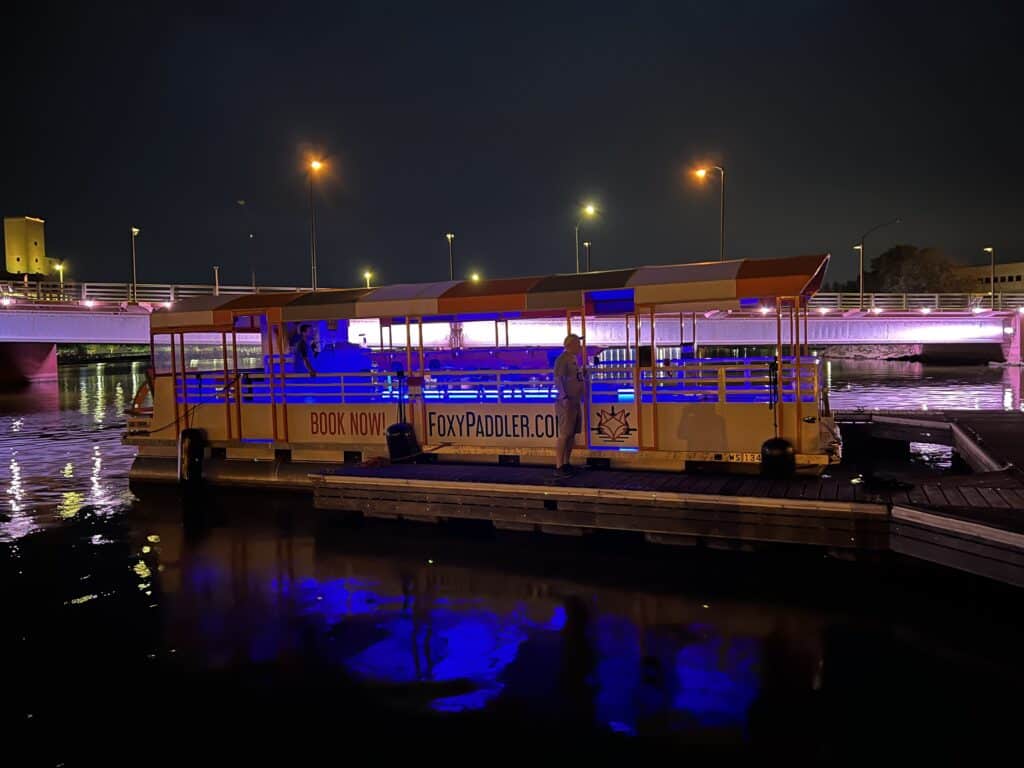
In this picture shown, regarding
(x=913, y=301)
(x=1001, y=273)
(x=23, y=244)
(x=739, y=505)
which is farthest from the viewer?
(x=23, y=244)

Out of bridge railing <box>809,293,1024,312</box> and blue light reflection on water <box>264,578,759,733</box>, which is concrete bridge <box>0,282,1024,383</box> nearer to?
bridge railing <box>809,293,1024,312</box>

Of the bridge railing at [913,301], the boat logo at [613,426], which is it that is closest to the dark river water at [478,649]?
the boat logo at [613,426]

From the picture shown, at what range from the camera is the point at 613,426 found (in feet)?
44.3

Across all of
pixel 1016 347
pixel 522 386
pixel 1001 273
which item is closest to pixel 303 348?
pixel 522 386

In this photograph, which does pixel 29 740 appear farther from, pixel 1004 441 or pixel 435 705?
pixel 1004 441

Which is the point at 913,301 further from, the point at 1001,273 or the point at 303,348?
the point at 1001,273

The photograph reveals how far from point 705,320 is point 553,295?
38.4 metres

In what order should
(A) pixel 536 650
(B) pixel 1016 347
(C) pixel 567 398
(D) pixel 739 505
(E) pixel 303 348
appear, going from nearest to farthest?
(A) pixel 536 650
(D) pixel 739 505
(C) pixel 567 398
(E) pixel 303 348
(B) pixel 1016 347

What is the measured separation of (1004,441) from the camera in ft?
48.7

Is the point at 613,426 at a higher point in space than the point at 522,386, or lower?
lower

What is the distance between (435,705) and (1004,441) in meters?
12.9

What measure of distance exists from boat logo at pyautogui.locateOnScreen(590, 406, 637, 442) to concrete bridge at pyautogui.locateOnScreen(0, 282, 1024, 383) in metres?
21.9

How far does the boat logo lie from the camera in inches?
528

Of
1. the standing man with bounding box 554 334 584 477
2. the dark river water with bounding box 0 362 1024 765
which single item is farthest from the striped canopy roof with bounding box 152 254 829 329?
the dark river water with bounding box 0 362 1024 765
